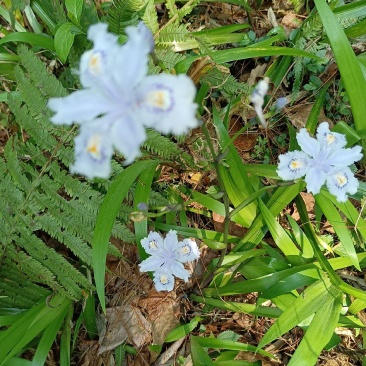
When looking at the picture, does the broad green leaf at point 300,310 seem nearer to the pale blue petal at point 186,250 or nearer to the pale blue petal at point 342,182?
the pale blue petal at point 186,250

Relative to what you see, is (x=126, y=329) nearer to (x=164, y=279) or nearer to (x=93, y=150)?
(x=164, y=279)

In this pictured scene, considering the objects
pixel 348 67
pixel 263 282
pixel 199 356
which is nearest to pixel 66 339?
pixel 199 356

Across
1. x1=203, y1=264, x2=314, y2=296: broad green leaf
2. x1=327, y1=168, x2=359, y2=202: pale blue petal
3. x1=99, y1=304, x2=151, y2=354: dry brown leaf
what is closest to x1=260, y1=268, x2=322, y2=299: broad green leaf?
x1=203, y1=264, x2=314, y2=296: broad green leaf

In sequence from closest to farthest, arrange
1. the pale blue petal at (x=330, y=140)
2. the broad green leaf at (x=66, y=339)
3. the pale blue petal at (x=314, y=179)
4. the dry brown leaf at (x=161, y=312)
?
the pale blue petal at (x=314, y=179)
the pale blue petal at (x=330, y=140)
the broad green leaf at (x=66, y=339)
the dry brown leaf at (x=161, y=312)

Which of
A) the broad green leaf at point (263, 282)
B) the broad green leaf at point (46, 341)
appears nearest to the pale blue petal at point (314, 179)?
the broad green leaf at point (263, 282)

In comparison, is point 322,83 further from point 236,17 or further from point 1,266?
point 1,266

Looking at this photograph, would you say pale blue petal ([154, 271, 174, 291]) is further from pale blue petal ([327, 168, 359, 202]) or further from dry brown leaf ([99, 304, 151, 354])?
pale blue petal ([327, 168, 359, 202])
